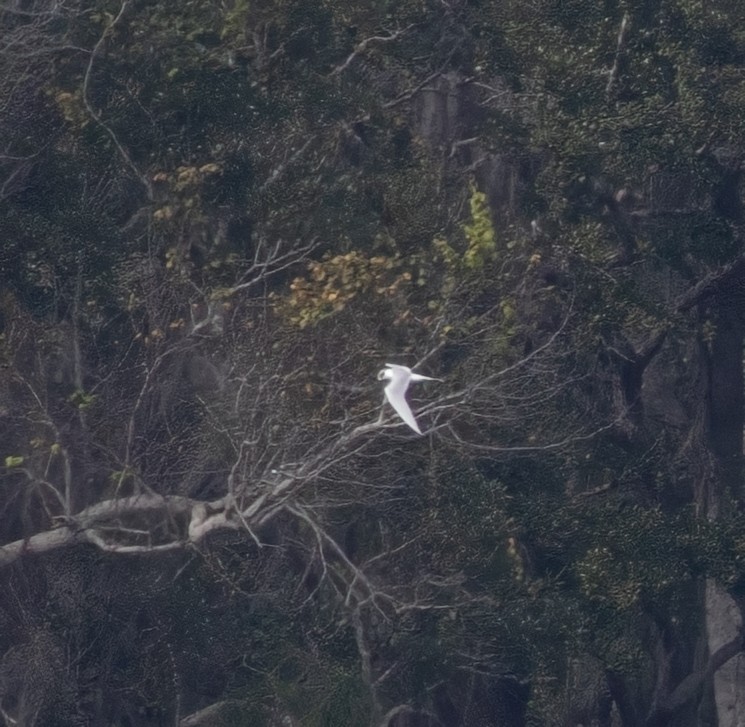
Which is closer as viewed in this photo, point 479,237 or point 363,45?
point 479,237

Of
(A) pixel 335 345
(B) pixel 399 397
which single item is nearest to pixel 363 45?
(A) pixel 335 345

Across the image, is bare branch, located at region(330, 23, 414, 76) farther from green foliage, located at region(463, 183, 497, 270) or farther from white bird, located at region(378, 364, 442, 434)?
white bird, located at region(378, 364, 442, 434)

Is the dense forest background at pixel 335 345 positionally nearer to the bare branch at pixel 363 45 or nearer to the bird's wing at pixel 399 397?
the bare branch at pixel 363 45

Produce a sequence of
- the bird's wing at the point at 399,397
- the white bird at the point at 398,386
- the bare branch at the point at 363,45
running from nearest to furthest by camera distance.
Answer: the bird's wing at the point at 399,397, the white bird at the point at 398,386, the bare branch at the point at 363,45

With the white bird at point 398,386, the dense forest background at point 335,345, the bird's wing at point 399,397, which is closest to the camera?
the bird's wing at point 399,397

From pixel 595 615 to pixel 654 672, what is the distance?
1.63 metres

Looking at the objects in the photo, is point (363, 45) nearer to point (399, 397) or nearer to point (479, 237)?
point (479, 237)

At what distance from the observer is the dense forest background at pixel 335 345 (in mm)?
12492

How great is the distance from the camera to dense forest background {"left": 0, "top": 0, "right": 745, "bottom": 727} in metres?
12.5

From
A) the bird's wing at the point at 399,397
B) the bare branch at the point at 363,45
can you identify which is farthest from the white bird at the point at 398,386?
the bare branch at the point at 363,45

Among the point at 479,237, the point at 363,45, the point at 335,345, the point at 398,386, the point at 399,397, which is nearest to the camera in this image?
the point at 399,397

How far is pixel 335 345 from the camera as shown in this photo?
12.3 metres

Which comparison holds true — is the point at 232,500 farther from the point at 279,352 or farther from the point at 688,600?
the point at 688,600

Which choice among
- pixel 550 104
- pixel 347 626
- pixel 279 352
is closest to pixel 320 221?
pixel 279 352
